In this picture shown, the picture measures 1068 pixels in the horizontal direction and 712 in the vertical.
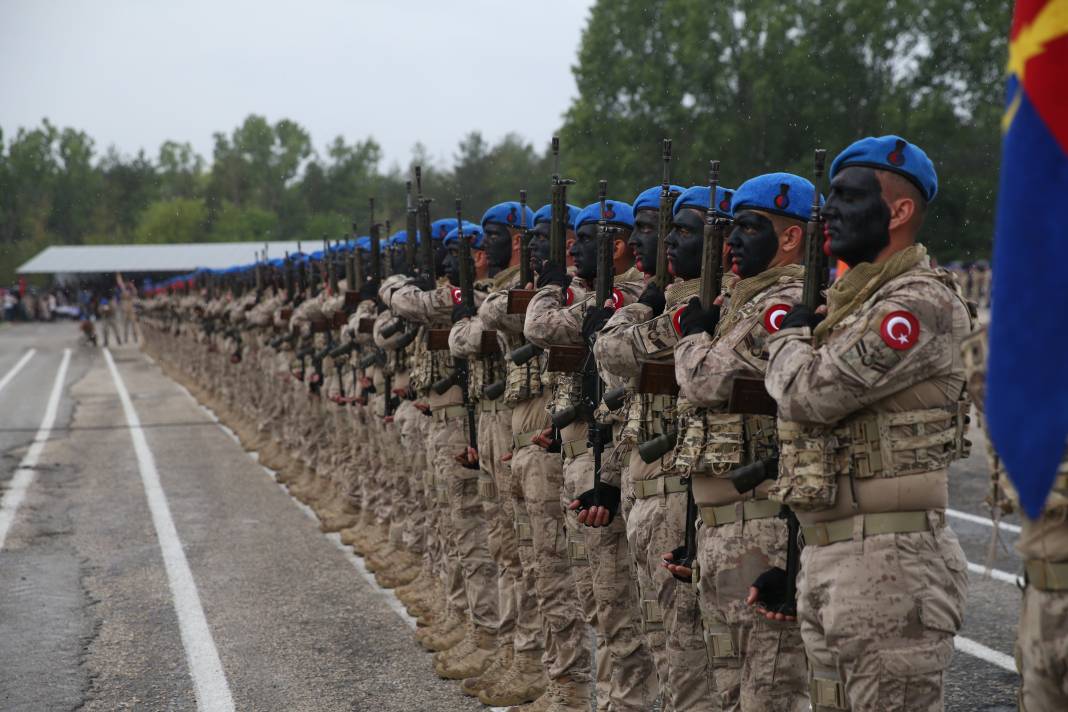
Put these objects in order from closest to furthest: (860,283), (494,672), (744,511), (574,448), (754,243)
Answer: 1. (860,283)
2. (744,511)
3. (754,243)
4. (574,448)
5. (494,672)

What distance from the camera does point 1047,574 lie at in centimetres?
295

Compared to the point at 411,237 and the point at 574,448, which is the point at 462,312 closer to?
the point at 574,448

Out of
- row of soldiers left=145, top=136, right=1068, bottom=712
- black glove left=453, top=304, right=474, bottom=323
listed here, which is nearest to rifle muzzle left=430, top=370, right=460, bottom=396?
row of soldiers left=145, top=136, right=1068, bottom=712

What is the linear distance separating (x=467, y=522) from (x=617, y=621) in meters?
2.31

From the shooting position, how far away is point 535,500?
21.2 ft

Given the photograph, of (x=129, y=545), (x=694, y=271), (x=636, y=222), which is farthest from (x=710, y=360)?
(x=129, y=545)

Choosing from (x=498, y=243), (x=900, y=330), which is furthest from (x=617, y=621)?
(x=498, y=243)

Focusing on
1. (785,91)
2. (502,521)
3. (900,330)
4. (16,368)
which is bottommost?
(16,368)

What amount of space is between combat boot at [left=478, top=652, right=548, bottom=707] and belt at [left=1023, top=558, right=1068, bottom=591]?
391 centimetres

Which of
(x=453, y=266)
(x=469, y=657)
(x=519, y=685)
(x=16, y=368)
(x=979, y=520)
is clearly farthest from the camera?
(x=16, y=368)

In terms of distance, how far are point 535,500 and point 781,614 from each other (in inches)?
99.5

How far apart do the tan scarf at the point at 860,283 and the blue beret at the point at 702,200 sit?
4.01 feet

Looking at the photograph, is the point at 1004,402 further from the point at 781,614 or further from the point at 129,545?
the point at 129,545

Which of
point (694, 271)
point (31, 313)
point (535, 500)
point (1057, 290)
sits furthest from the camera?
point (31, 313)
